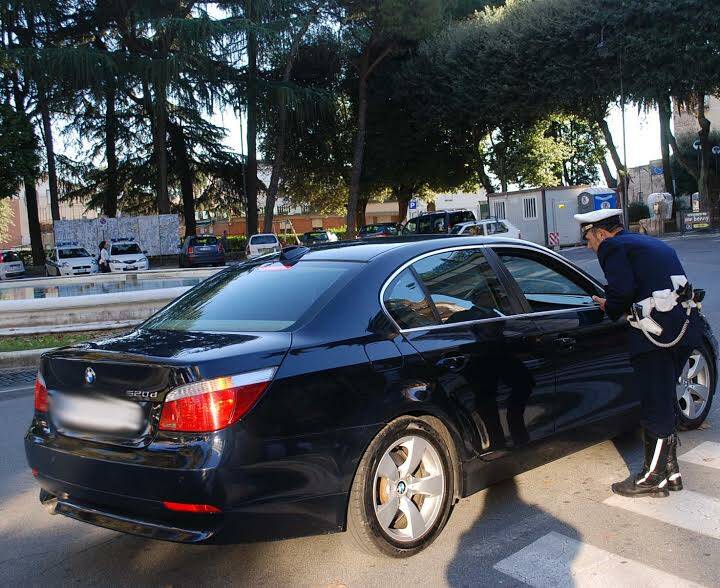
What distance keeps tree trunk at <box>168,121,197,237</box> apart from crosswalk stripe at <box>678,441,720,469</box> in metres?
41.5

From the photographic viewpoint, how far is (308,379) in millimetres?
3244

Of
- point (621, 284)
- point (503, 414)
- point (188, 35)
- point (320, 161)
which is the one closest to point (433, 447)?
point (503, 414)

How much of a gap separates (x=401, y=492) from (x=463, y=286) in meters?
1.20

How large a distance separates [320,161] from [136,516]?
43112mm

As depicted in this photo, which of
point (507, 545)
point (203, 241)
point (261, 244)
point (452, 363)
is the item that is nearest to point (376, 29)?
point (261, 244)

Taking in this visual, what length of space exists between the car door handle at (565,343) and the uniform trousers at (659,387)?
0.38 metres

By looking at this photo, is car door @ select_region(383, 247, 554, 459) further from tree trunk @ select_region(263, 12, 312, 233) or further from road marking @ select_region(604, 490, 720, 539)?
tree trunk @ select_region(263, 12, 312, 233)

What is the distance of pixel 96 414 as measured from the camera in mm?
3314

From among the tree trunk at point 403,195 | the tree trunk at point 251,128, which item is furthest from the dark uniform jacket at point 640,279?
the tree trunk at point 403,195

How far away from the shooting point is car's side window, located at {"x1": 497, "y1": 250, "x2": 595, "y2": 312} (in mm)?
4500

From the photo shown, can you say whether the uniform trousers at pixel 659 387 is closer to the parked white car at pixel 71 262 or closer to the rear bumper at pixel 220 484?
the rear bumper at pixel 220 484

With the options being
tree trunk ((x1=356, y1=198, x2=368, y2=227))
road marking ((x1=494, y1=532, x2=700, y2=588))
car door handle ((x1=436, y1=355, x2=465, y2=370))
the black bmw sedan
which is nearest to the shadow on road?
road marking ((x1=494, y1=532, x2=700, y2=588))

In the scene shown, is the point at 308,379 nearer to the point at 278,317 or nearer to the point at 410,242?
the point at 278,317

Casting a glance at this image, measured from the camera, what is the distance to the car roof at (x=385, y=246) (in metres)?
4.05
